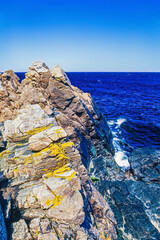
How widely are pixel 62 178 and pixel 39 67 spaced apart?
59.3 feet

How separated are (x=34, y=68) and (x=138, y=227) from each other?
23547mm

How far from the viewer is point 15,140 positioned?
39.0 feet

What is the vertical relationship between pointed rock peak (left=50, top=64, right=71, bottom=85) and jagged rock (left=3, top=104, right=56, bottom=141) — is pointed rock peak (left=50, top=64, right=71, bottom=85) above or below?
above

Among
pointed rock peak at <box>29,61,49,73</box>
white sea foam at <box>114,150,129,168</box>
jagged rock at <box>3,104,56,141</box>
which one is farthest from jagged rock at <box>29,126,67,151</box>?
white sea foam at <box>114,150,129,168</box>

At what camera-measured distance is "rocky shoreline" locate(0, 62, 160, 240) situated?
7.66 metres

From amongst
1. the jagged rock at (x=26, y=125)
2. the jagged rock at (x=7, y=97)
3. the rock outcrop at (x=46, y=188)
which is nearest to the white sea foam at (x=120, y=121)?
the rock outcrop at (x=46, y=188)

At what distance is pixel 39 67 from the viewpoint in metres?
21.4

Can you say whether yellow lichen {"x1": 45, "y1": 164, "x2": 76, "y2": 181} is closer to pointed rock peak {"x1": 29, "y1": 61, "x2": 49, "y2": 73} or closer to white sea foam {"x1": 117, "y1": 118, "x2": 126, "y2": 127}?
pointed rock peak {"x1": 29, "y1": 61, "x2": 49, "y2": 73}

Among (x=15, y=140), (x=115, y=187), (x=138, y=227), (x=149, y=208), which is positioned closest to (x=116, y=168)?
(x=115, y=187)

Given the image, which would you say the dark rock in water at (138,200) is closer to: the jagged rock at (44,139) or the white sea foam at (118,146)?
the white sea foam at (118,146)

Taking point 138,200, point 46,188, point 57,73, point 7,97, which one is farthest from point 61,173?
point 7,97

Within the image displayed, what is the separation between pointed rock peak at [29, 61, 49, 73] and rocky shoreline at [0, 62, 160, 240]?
0.17m

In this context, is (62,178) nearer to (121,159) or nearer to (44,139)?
(44,139)

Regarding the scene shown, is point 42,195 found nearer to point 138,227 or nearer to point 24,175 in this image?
point 24,175
